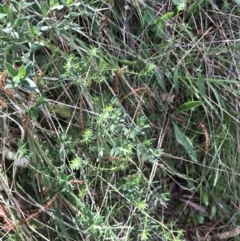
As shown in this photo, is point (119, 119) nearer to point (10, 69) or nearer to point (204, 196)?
point (10, 69)

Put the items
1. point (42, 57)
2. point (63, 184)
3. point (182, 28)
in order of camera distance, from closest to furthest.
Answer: point (63, 184) → point (42, 57) → point (182, 28)

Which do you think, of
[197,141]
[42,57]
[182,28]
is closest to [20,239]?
[42,57]

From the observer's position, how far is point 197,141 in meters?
1.21

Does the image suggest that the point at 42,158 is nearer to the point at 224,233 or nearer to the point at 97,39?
the point at 97,39

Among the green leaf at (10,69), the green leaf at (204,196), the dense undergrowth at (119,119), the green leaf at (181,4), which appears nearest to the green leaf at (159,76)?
the dense undergrowth at (119,119)

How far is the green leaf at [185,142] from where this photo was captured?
118cm

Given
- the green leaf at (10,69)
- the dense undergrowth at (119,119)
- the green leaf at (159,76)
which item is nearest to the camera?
the green leaf at (10,69)

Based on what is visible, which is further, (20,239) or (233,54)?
(233,54)

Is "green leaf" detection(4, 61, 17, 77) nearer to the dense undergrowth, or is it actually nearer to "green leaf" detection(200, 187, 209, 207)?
the dense undergrowth

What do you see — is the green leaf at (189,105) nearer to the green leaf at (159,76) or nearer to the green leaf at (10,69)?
the green leaf at (159,76)

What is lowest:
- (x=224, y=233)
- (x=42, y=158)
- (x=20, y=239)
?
(x=224, y=233)

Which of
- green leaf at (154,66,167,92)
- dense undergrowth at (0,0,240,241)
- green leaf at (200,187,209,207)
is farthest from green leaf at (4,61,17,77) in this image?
green leaf at (200,187,209,207)

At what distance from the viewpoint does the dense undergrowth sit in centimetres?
96

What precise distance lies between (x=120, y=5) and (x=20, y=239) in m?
0.54
